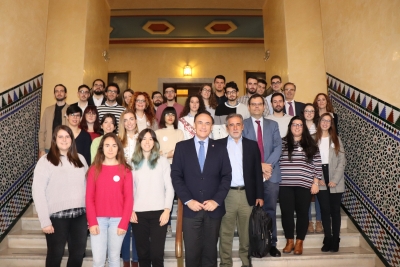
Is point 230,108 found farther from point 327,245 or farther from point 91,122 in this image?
point 327,245

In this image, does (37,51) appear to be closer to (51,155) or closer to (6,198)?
(6,198)

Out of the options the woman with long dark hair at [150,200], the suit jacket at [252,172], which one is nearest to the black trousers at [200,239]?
the woman with long dark hair at [150,200]

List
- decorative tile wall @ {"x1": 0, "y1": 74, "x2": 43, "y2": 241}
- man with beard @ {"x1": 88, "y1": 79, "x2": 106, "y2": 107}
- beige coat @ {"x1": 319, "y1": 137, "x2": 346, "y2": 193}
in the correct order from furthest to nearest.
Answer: man with beard @ {"x1": 88, "y1": 79, "x2": 106, "y2": 107} < decorative tile wall @ {"x1": 0, "y1": 74, "x2": 43, "y2": 241} < beige coat @ {"x1": 319, "y1": 137, "x2": 346, "y2": 193}

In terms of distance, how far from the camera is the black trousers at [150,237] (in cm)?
304

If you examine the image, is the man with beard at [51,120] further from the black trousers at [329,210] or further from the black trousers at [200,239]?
the black trousers at [329,210]

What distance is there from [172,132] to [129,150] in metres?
0.60

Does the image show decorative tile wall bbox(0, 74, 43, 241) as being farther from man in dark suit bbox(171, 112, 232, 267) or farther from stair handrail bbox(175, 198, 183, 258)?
man in dark suit bbox(171, 112, 232, 267)

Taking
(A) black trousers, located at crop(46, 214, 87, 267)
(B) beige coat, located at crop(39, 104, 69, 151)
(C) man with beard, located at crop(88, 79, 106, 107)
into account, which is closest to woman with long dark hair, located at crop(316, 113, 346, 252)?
(A) black trousers, located at crop(46, 214, 87, 267)

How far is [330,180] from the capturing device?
3865 mm

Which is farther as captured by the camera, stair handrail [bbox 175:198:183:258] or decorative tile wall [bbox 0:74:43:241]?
decorative tile wall [bbox 0:74:43:241]

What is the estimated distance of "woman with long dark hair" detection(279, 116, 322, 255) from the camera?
366 cm

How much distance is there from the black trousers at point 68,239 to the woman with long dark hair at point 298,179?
2.01 meters

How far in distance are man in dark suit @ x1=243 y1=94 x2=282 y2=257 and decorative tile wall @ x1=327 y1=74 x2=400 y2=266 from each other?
1139mm

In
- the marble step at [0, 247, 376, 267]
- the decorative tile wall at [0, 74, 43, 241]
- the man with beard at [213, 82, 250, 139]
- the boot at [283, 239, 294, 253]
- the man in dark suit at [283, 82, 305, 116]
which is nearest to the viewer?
the marble step at [0, 247, 376, 267]
